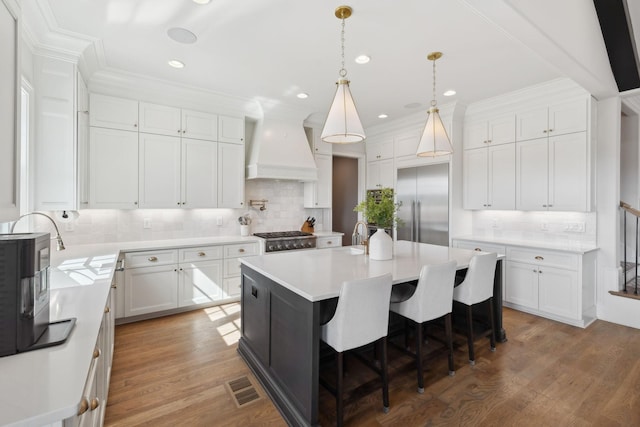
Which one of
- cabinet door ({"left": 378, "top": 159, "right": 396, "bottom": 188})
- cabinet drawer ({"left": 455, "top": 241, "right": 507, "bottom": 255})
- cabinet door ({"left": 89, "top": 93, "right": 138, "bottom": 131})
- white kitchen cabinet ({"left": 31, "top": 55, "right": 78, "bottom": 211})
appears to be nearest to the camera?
white kitchen cabinet ({"left": 31, "top": 55, "right": 78, "bottom": 211})

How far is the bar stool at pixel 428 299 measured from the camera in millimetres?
2193

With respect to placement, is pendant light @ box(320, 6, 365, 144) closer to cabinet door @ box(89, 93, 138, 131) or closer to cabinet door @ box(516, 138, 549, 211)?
cabinet door @ box(89, 93, 138, 131)

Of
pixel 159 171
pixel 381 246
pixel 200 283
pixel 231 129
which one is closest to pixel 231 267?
pixel 200 283

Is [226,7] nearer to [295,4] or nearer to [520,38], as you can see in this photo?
[295,4]

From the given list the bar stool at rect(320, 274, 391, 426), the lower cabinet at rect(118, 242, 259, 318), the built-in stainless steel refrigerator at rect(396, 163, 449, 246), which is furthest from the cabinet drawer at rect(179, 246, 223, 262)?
the built-in stainless steel refrigerator at rect(396, 163, 449, 246)

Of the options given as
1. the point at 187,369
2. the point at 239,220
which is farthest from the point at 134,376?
the point at 239,220

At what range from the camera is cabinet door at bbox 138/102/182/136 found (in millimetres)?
3678

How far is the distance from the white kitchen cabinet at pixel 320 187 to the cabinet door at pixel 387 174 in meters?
1.01

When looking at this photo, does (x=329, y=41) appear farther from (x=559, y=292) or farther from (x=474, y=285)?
(x=559, y=292)

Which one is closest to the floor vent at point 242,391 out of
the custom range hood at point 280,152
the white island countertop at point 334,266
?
the white island countertop at point 334,266

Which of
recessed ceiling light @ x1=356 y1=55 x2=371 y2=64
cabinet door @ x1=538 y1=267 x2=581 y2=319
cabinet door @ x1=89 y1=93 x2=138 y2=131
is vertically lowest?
cabinet door @ x1=538 y1=267 x2=581 y2=319

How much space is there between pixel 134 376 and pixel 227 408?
3.03 feet

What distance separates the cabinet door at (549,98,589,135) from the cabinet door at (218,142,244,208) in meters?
4.02

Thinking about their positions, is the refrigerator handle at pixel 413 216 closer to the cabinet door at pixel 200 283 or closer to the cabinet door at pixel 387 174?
the cabinet door at pixel 387 174
